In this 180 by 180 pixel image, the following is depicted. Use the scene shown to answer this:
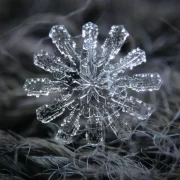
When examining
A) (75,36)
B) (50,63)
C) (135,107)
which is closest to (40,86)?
(50,63)

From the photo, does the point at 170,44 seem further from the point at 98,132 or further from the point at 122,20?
the point at 98,132

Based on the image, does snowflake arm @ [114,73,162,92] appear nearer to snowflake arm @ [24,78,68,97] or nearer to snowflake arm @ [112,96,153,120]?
snowflake arm @ [112,96,153,120]

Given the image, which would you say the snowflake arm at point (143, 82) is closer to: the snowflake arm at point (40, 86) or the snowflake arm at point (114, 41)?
the snowflake arm at point (114, 41)

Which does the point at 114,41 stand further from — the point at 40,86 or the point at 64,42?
the point at 40,86

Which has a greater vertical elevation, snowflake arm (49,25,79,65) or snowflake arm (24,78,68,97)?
snowflake arm (49,25,79,65)

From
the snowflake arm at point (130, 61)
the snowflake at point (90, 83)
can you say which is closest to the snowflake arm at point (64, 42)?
the snowflake at point (90, 83)

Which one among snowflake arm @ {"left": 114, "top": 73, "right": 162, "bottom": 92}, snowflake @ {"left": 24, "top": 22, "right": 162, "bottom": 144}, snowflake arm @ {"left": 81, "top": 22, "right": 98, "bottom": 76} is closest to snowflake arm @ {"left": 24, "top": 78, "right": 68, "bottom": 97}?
snowflake @ {"left": 24, "top": 22, "right": 162, "bottom": 144}

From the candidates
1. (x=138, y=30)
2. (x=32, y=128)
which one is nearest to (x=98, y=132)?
(x=32, y=128)

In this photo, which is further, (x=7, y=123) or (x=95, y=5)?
(x=7, y=123)
